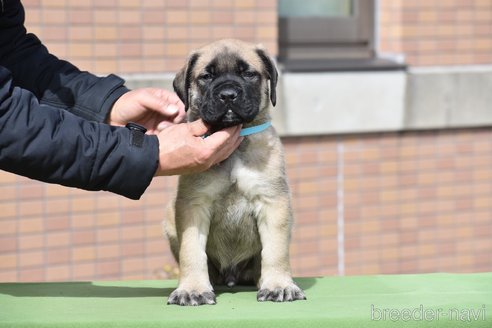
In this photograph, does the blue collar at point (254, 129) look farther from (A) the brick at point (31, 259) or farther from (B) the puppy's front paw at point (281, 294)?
(A) the brick at point (31, 259)

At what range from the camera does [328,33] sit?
25.3 feet

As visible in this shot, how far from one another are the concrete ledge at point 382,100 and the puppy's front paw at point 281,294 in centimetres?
298

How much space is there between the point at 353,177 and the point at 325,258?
69 centimetres

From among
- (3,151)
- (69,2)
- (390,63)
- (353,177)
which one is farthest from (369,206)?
(3,151)

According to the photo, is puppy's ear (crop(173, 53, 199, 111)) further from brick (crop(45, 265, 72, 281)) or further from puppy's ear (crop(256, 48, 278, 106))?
brick (crop(45, 265, 72, 281))

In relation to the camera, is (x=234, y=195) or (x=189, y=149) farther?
(x=234, y=195)

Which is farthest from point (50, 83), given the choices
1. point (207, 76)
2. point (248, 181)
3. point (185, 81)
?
point (248, 181)

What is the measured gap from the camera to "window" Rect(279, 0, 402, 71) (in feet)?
24.7

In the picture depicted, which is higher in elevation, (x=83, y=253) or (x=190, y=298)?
(x=190, y=298)

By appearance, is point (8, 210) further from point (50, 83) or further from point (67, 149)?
point (67, 149)

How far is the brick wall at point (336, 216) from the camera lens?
6.51m

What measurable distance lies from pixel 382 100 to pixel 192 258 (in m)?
3.73

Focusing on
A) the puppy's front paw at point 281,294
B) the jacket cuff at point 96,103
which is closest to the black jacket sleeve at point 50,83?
the jacket cuff at point 96,103

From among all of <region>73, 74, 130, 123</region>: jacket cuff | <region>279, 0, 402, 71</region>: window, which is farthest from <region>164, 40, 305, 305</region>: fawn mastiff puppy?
<region>279, 0, 402, 71</region>: window
